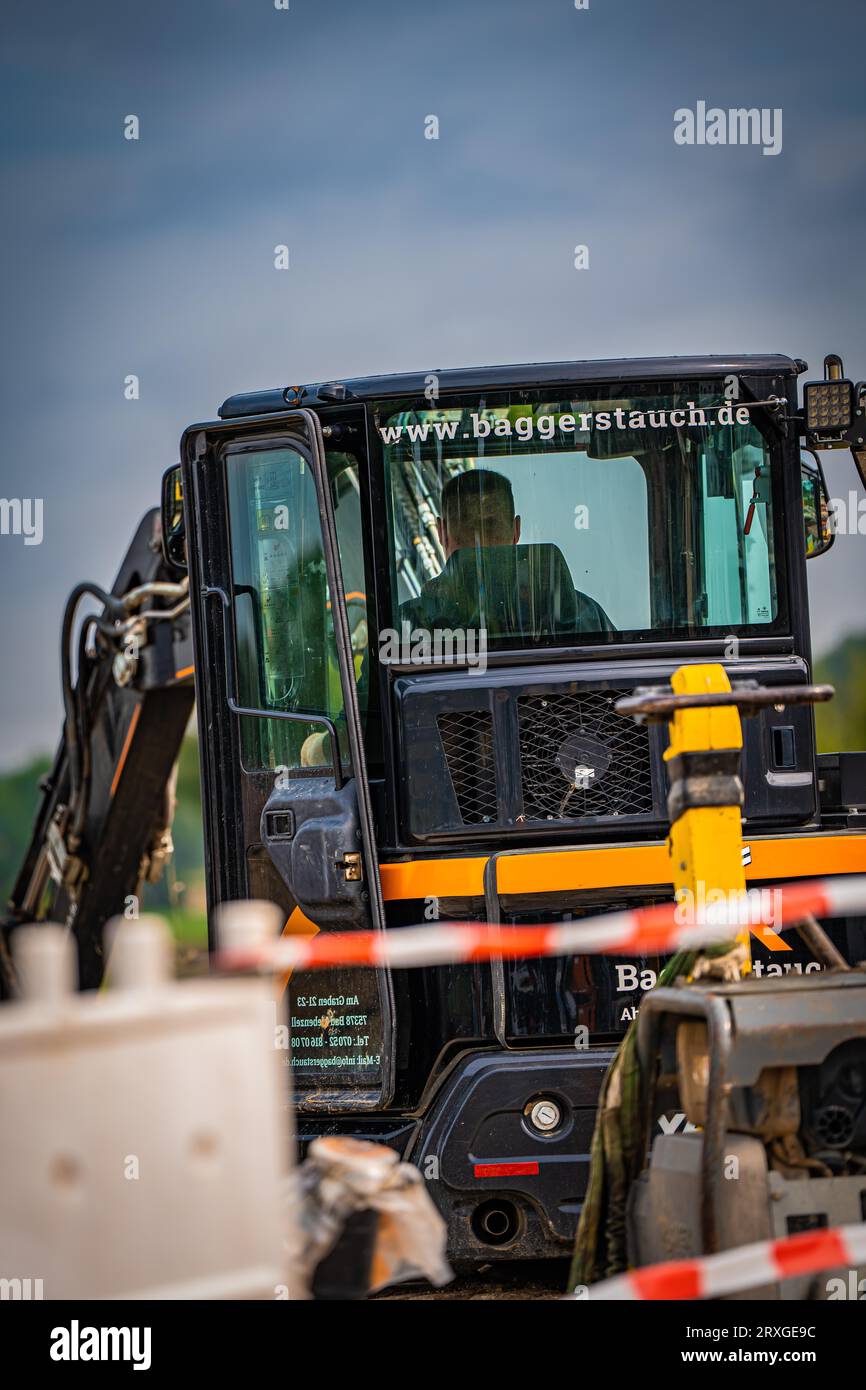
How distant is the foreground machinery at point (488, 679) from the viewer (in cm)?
564

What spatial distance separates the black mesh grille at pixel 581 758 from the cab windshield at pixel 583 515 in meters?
0.26

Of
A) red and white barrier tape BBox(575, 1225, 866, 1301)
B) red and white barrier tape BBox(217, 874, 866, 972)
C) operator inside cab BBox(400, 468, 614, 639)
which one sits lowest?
red and white barrier tape BBox(575, 1225, 866, 1301)

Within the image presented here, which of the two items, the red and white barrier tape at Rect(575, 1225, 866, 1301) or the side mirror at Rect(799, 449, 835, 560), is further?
the side mirror at Rect(799, 449, 835, 560)

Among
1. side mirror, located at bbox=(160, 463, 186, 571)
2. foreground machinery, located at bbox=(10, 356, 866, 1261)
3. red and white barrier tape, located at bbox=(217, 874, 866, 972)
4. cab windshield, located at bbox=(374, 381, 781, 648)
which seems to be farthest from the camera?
side mirror, located at bbox=(160, 463, 186, 571)

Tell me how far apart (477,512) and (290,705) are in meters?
0.98

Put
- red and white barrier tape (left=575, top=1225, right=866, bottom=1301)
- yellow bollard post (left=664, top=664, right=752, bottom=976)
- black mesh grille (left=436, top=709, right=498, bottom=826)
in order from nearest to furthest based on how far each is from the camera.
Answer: red and white barrier tape (left=575, top=1225, right=866, bottom=1301) < yellow bollard post (left=664, top=664, right=752, bottom=976) < black mesh grille (left=436, top=709, right=498, bottom=826)

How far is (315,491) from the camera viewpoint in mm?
5859

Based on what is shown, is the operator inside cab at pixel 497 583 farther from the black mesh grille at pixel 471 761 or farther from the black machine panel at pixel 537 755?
the black mesh grille at pixel 471 761

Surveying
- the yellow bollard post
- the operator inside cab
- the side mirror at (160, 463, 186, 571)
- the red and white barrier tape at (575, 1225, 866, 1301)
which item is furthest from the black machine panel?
the red and white barrier tape at (575, 1225, 866, 1301)

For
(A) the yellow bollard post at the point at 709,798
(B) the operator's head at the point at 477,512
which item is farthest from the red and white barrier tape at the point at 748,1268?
(B) the operator's head at the point at 477,512

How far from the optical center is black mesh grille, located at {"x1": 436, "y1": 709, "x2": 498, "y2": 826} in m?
5.76

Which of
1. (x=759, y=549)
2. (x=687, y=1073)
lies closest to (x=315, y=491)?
(x=759, y=549)

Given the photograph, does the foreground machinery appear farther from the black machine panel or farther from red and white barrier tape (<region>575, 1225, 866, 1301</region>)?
red and white barrier tape (<region>575, 1225, 866, 1301</region>)

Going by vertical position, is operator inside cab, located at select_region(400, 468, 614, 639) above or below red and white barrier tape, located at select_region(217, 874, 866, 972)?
above
